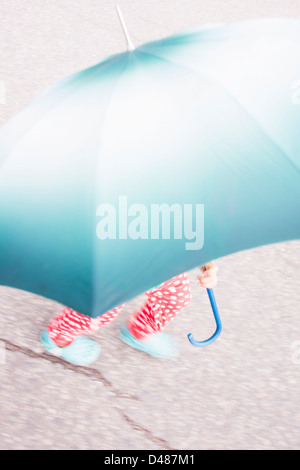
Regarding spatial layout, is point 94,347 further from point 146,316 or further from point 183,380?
point 183,380

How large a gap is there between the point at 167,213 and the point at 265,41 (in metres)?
0.60

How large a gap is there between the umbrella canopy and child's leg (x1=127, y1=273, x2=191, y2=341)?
2.16ft

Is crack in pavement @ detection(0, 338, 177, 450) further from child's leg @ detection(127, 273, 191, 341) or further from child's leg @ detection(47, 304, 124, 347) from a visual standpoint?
child's leg @ detection(127, 273, 191, 341)

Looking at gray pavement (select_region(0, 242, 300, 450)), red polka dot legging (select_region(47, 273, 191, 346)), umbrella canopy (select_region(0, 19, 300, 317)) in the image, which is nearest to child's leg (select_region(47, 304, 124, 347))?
red polka dot legging (select_region(47, 273, 191, 346))

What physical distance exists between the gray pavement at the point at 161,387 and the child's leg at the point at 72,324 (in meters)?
0.13

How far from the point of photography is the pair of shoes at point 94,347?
2.30m

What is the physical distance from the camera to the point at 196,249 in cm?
135

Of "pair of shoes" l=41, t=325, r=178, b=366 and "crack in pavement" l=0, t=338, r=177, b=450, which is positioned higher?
"pair of shoes" l=41, t=325, r=178, b=366

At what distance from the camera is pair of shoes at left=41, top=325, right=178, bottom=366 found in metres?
2.30

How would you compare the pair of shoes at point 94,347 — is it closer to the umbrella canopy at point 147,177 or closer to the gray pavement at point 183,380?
the gray pavement at point 183,380
